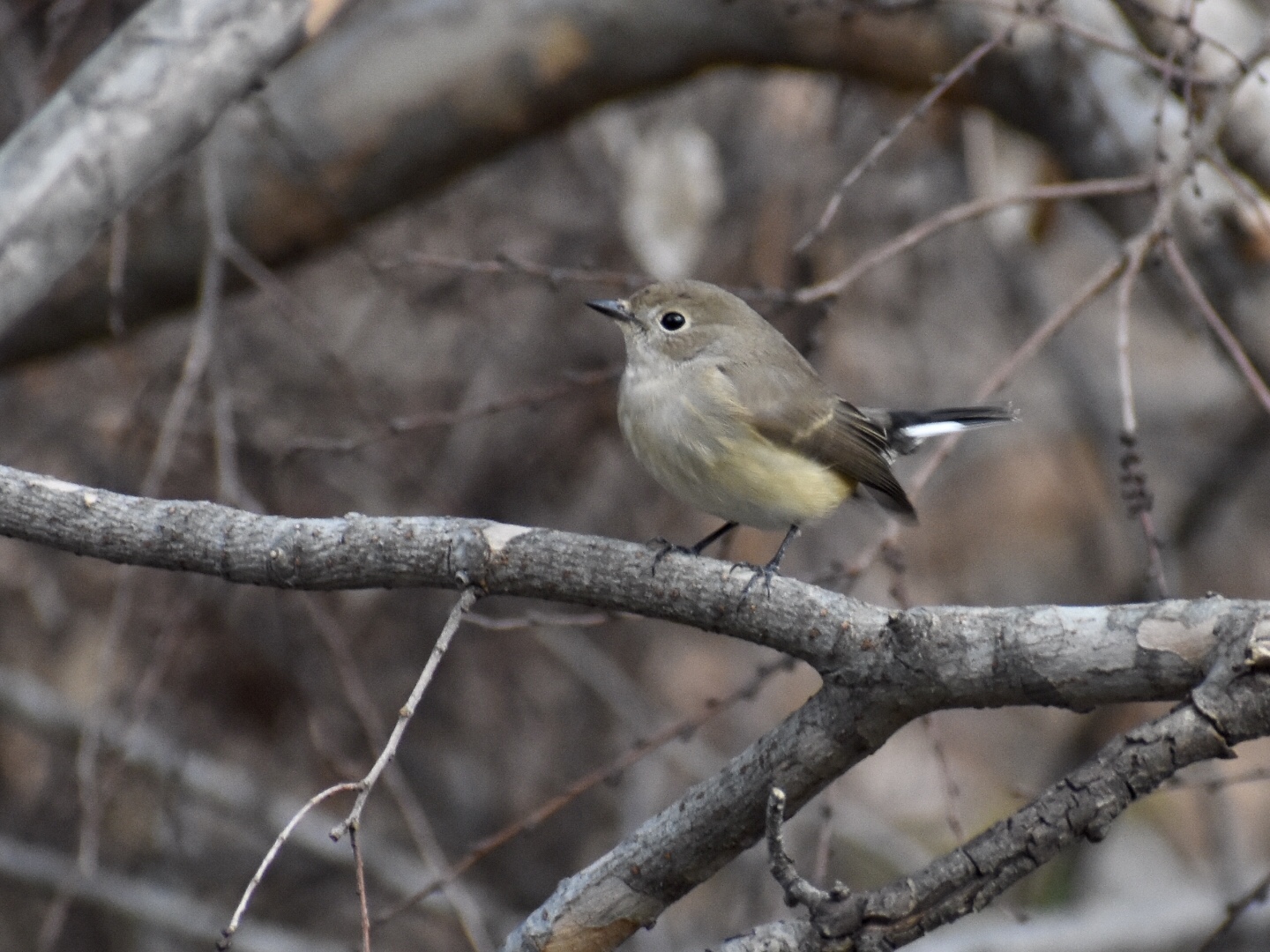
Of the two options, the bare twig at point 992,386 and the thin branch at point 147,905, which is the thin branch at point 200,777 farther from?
the bare twig at point 992,386

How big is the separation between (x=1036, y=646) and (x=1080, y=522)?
6.28m

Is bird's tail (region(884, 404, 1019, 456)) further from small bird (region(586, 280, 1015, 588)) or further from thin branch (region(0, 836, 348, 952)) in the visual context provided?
thin branch (region(0, 836, 348, 952))

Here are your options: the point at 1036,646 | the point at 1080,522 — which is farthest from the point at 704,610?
the point at 1080,522

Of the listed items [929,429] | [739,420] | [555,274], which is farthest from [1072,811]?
[929,429]

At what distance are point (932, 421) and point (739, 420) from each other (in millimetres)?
832

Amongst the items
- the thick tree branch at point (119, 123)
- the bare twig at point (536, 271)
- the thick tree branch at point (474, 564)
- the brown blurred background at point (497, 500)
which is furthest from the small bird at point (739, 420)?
the thick tree branch at point (119, 123)

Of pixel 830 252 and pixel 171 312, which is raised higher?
pixel 830 252

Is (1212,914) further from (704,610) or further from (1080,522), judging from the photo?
(704,610)

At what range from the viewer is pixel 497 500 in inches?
246

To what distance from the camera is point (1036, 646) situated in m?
2.22

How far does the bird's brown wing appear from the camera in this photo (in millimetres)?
3852

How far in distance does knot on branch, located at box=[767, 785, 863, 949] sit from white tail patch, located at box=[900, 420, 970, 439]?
6.24ft

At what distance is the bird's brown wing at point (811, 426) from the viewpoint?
385 centimetres

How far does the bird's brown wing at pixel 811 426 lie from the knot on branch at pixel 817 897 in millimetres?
1650
